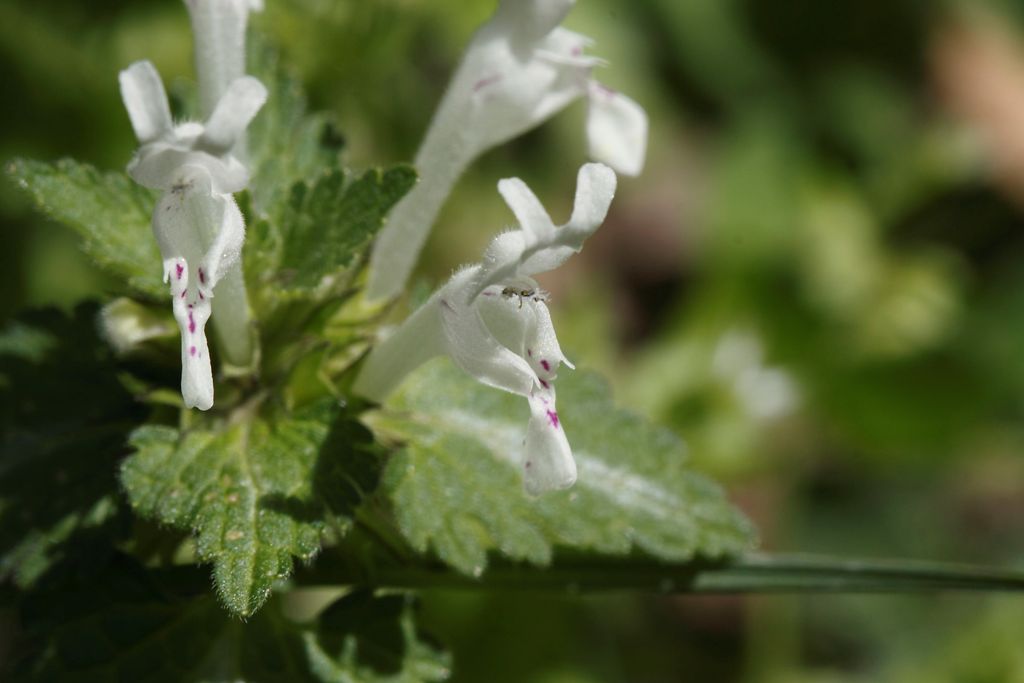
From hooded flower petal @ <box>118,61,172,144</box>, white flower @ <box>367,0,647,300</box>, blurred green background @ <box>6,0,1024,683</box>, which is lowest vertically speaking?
hooded flower petal @ <box>118,61,172,144</box>

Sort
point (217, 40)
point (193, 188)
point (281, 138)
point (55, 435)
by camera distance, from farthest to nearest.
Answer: point (281, 138) < point (55, 435) < point (217, 40) < point (193, 188)

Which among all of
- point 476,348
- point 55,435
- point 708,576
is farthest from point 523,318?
point 55,435

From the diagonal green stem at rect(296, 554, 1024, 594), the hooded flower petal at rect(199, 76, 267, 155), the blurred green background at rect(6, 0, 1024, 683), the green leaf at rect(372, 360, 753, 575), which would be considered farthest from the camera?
the blurred green background at rect(6, 0, 1024, 683)

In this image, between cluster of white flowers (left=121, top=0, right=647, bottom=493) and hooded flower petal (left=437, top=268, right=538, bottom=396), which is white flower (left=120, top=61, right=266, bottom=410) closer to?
cluster of white flowers (left=121, top=0, right=647, bottom=493)

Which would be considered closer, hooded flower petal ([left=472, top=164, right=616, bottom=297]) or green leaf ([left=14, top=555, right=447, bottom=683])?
hooded flower petal ([left=472, top=164, right=616, bottom=297])

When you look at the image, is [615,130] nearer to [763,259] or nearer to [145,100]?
[145,100]

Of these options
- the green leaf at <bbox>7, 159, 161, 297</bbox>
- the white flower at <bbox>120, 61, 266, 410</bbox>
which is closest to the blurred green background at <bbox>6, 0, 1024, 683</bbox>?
the green leaf at <bbox>7, 159, 161, 297</bbox>
